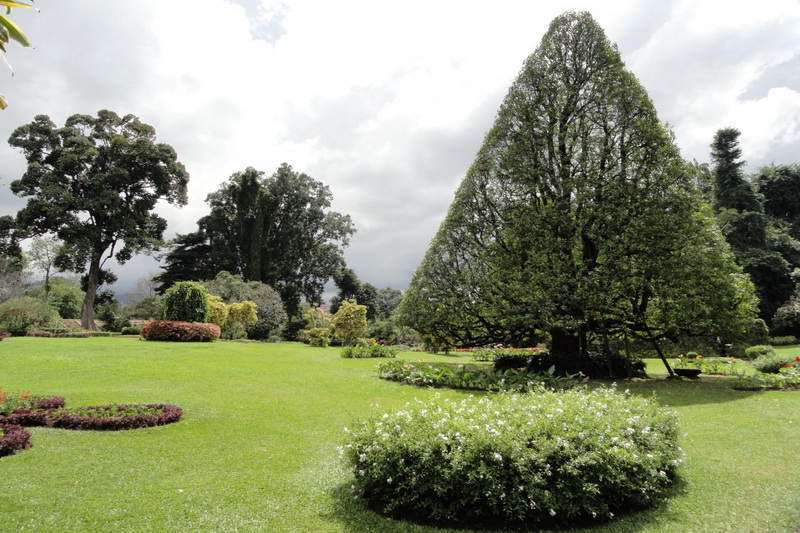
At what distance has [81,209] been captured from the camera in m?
29.9

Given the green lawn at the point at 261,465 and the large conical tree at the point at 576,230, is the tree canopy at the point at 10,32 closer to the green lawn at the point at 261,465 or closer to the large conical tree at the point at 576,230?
the green lawn at the point at 261,465

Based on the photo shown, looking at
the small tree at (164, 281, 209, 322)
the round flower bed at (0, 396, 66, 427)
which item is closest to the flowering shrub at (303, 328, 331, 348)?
the small tree at (164, 281, 209, 322)

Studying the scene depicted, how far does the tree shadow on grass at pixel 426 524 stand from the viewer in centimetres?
370

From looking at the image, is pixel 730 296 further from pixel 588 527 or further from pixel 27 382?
pixel 27 382

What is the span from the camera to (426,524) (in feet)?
12.5

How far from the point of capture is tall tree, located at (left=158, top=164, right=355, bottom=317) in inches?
1634

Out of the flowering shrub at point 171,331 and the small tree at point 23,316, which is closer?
the flowering shrub at point 171,331

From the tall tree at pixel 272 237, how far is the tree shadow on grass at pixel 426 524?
39070 mm

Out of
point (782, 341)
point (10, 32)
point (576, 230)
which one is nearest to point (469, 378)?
point (576, 230)

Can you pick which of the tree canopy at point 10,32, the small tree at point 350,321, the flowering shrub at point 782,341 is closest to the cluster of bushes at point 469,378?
the tree canopy at point 10,32

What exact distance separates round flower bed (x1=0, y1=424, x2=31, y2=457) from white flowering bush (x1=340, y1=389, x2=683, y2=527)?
179 inches

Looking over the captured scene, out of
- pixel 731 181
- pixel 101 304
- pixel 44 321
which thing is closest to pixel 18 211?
pixel 44 321

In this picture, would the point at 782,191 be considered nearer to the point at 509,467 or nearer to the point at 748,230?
the point at 748,230

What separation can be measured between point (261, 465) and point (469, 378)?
21.5ft
